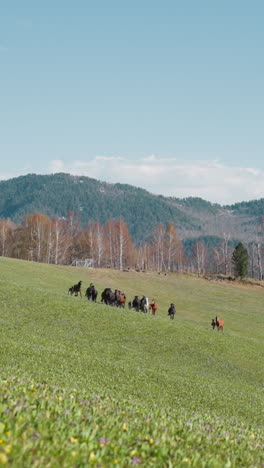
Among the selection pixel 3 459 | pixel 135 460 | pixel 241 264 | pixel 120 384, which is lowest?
pixel 120 384

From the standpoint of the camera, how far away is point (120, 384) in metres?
25.1

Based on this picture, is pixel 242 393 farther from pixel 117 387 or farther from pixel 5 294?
pixel 5 294

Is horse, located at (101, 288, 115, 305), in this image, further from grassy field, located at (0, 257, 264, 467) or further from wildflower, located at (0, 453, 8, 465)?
wildflower, located at (0, 453, 8, 465)

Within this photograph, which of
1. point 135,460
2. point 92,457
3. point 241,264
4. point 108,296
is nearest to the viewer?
point 92,457

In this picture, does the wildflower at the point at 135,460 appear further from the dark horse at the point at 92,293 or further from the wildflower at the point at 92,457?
the dark horse at the point at 92,293

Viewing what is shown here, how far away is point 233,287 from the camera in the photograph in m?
120

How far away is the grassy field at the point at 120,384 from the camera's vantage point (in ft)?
28.9

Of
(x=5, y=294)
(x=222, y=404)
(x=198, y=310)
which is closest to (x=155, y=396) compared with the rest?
(x=222, y=404)

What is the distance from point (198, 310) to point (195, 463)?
67.6m

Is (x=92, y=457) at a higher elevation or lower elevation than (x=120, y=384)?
higher

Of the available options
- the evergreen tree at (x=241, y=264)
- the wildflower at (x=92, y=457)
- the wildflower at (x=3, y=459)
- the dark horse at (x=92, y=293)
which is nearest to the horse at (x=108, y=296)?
the dark horse at (x=92, y=293)

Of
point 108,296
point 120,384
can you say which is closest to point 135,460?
point 120,384

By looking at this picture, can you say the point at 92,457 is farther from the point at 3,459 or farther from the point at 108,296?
the point at 108,296

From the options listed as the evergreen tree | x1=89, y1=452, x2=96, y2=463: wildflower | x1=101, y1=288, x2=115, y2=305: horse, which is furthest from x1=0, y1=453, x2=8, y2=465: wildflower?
the evergreen tree
